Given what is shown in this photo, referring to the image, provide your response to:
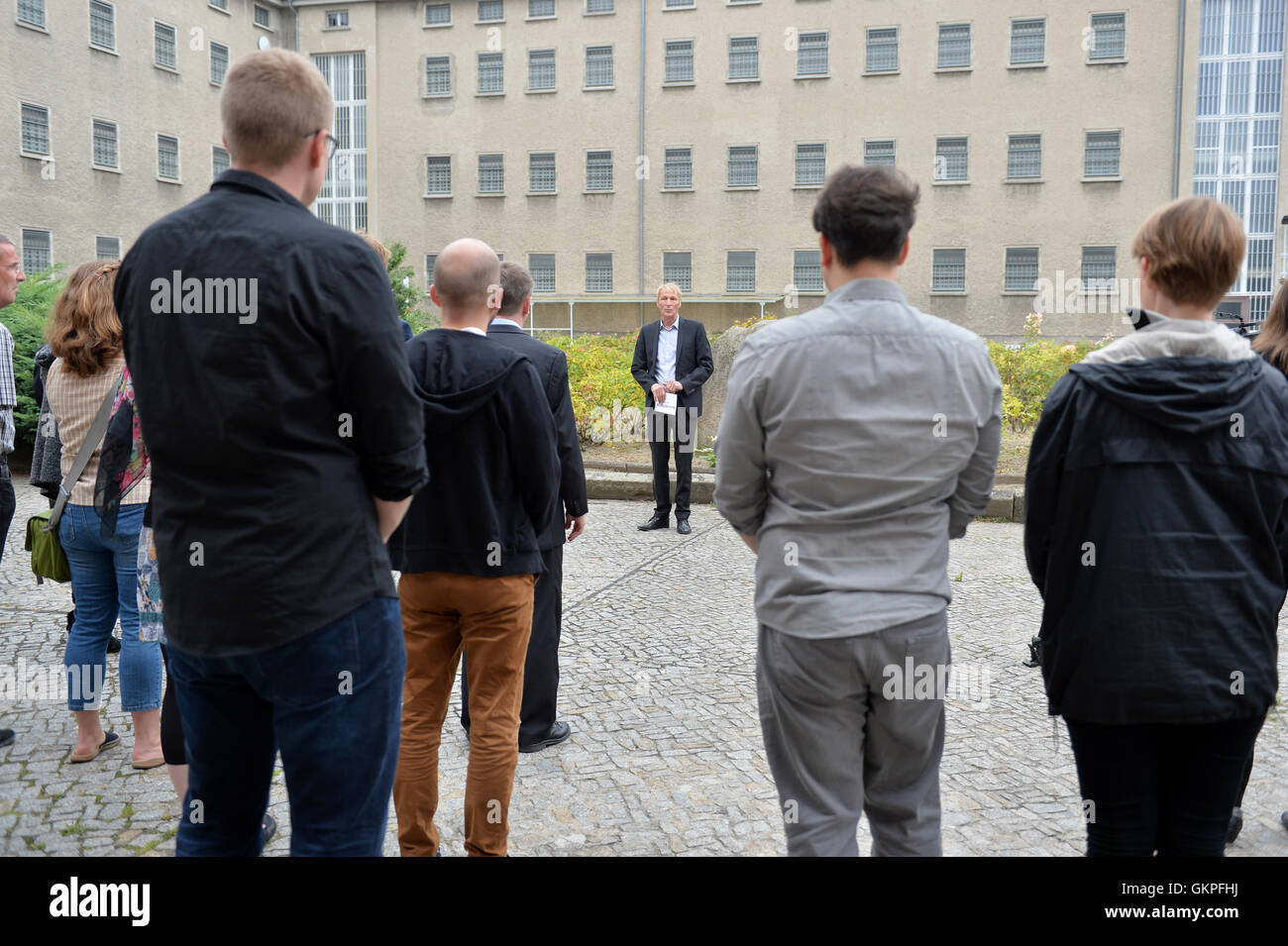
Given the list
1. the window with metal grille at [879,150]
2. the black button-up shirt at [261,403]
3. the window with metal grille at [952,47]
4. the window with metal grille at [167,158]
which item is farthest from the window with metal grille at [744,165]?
the black button-up shirt at [261,403]

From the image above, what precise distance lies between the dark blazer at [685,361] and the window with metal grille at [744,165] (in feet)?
108

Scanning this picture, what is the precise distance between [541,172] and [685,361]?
35348 mm

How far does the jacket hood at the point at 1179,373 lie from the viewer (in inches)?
99.5

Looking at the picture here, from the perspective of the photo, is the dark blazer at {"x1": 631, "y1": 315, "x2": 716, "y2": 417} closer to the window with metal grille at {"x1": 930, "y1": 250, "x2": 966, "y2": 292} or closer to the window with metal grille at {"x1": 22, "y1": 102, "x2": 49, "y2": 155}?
the window with metal grille at {"x1": 930, "y1": 250, "x2": 966, "y2": 292}

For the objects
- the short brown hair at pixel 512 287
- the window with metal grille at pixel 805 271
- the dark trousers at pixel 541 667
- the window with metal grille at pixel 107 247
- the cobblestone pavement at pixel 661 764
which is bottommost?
the cobblestone pavement at pixel 661 764

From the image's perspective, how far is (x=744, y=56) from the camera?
4234cm

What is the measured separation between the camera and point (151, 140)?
40.5 m

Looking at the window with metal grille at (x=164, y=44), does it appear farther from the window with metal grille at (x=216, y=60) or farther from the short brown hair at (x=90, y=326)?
the short brown hair at (x=90, y=326)

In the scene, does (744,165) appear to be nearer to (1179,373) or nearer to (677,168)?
(677,168)

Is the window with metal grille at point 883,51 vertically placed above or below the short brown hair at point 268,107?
above

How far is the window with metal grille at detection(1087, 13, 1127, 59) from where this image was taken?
130ft

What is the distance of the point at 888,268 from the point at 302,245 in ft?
4.44

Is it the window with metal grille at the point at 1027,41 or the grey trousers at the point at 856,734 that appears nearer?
the grey trousers at the point at 856,734
